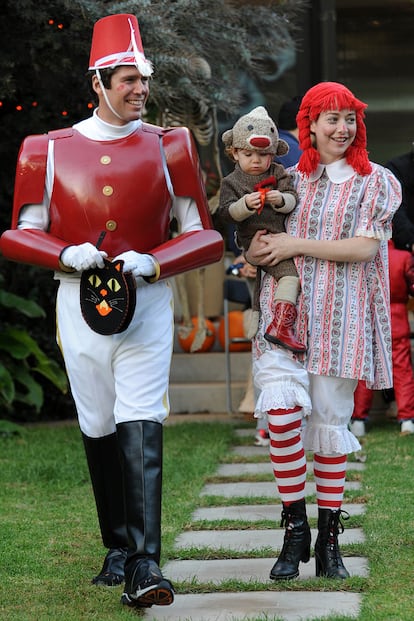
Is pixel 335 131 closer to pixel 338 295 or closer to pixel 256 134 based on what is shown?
pixel 256 134

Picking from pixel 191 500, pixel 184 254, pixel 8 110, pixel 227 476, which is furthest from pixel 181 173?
pixel 8 110

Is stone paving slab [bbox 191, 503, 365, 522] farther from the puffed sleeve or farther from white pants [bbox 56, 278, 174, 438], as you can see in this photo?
the puffed sleeve

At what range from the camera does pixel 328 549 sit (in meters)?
4.81

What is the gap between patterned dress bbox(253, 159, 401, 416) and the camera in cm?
473

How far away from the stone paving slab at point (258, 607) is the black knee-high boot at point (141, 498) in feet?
0.47

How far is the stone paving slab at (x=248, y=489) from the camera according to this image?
6688 mm

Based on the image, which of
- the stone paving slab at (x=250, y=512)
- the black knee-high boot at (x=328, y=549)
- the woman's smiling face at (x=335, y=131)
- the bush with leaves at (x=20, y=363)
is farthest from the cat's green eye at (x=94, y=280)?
the bush with leaves at (x=20, y=363)

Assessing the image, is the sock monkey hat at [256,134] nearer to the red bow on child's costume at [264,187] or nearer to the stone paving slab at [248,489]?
the red bow on child's costume at [264,187]

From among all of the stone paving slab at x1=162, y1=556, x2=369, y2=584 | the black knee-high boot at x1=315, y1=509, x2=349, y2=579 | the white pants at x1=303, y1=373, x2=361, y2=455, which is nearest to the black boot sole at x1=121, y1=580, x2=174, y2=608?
the stone paving slab at x1=162, y1=556, x2=369, y2=584

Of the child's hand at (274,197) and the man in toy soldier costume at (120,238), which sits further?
the child's hand at (274,197)

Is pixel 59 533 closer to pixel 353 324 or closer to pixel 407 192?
pixel 353 324

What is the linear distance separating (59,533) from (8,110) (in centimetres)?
432

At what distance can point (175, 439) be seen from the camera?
838cm

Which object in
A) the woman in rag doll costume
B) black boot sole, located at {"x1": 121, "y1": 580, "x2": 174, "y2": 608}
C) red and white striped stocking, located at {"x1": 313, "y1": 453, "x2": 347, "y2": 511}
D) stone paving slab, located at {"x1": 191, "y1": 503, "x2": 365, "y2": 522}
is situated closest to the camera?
black boot sole, located at {"x1": 121, "y1": 580, "x2": 174, "y2": 608}
